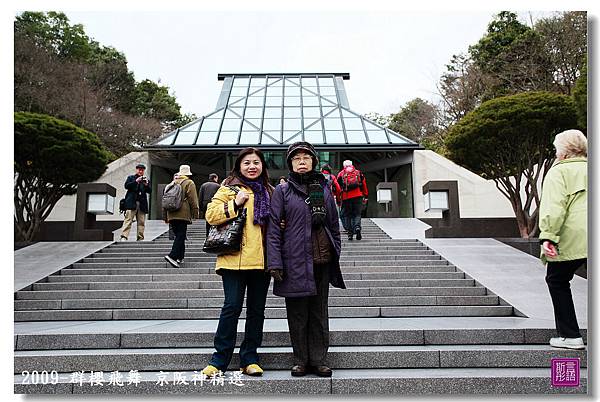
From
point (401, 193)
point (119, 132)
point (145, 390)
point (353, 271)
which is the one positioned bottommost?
point (145, 390)

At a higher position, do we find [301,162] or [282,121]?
[282,121]

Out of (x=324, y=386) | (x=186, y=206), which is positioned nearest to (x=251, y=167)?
(x=324, y=386)

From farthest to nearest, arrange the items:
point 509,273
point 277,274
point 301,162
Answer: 1. point 509,273
2. point 301,162
3. point 277,274

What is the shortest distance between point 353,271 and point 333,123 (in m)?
14.1

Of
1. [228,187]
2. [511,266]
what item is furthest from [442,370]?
[511,266]

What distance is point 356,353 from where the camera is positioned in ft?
12.5

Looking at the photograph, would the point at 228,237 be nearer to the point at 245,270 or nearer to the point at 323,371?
the point at 245,270

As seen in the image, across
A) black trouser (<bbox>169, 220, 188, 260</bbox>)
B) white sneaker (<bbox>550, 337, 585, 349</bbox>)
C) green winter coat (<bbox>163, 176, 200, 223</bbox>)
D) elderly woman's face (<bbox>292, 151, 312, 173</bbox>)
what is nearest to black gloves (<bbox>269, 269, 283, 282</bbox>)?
elderly woman's face (<bbox>292, 151, 312, 173</bbox>)

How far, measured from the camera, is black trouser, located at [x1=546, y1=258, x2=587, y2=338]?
3748mm

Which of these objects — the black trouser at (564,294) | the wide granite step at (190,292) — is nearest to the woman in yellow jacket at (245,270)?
the black trouser at (564,294)

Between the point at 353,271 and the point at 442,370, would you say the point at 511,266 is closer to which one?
the point at 353,271

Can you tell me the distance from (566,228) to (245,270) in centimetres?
245

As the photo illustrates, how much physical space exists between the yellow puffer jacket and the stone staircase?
2.65 feet

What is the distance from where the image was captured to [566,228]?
3709 millimetres
